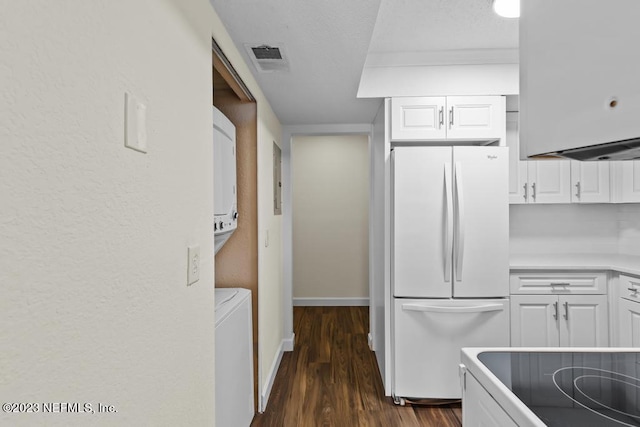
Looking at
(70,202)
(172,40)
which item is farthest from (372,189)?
(70,202)

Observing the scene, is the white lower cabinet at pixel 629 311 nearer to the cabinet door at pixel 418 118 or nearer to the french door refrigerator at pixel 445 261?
the french door refrigerator at pixel 445 261

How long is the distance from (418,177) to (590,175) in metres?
1.50

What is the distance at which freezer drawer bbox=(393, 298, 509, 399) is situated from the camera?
97.7 inches

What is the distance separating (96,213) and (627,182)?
3.53 meters

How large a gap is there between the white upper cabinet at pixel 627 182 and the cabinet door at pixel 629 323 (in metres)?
0.78

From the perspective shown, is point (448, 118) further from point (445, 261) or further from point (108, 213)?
point (108, 213)

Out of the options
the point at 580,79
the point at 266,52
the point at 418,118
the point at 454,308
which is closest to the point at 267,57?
the point at 266,52

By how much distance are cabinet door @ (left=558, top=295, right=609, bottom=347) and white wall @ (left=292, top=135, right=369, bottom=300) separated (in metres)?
2.62

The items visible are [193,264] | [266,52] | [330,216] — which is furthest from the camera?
[330,216]

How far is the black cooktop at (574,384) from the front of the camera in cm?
85

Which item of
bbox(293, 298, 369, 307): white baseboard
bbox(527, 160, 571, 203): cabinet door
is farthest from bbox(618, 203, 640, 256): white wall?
bbox(293, 298, 369, 307): white baseboard

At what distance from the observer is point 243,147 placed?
234cm

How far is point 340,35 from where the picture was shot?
1.71m

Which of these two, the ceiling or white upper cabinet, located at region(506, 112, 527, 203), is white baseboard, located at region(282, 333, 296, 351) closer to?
the ceiling
